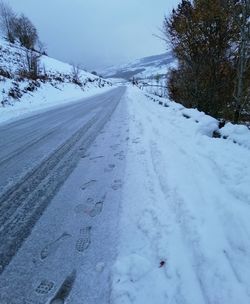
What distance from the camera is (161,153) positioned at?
197 inches

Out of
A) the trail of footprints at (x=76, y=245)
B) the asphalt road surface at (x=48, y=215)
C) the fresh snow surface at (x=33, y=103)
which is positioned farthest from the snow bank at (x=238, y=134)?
the fresh snow surface at (x=33, y=103)

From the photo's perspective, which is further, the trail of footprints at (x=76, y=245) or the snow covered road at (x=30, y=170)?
the snow covered road at (x=30, y=170)

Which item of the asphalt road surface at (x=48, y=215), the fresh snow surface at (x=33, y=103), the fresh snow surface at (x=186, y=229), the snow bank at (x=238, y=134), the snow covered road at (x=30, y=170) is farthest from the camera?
the fresh snow surface at (x=33, y=103)

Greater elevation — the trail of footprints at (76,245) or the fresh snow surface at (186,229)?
the fresh snow surface at (186,229)

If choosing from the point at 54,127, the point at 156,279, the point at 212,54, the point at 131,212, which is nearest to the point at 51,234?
the point at 131,212

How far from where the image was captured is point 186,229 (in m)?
2.62

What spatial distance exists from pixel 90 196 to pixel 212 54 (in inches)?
364

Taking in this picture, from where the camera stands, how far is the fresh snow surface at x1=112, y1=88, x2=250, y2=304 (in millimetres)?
1967

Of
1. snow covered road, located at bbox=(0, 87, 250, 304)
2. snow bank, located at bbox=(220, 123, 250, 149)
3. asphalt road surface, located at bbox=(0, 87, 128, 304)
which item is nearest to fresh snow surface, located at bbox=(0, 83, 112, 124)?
asphalt road surface, located at bbox=(0, 87, 128, 304)

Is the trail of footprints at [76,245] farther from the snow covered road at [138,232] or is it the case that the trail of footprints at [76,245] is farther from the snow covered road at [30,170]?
the snow covered road at [30,170]

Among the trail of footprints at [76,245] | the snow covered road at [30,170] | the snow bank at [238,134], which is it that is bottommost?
the snow covered road at [30,170]

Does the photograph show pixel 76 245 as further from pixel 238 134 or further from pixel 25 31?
pixel 25 31

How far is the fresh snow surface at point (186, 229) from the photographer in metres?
1.97

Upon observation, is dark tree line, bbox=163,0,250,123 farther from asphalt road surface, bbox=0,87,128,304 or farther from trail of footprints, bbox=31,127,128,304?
trail of footprints, bbox=31,127,128,304
